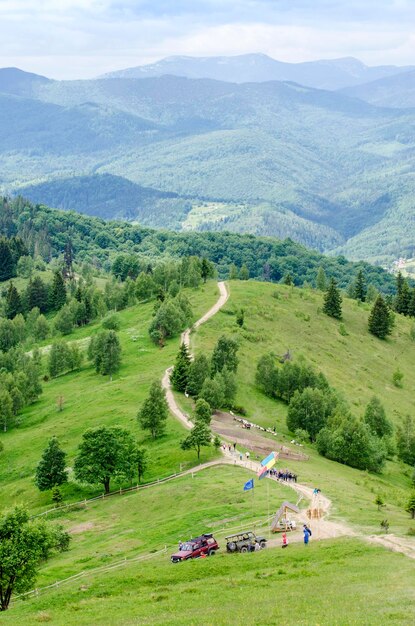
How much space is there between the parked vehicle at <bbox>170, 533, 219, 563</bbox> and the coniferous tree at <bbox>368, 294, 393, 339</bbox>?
5567 inches

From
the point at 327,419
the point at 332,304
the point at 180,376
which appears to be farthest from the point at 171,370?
the point at 332,304

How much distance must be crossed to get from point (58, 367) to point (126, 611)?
386ft

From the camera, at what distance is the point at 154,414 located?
10444 cm

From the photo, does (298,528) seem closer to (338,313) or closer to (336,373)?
(336,373)


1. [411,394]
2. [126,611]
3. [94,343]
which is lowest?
[411,394]

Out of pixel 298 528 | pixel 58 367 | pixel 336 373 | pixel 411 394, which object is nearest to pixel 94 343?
pixel 58 367

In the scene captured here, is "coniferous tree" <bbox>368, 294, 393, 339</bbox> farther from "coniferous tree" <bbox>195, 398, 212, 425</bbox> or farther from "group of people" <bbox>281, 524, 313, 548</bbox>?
"group of people" <bbox>281, 524, 313, 548</bbox>

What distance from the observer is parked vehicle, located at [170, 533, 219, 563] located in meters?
57.9

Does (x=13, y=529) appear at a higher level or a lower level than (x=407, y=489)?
higher

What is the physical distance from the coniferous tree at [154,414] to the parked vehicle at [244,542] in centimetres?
4492

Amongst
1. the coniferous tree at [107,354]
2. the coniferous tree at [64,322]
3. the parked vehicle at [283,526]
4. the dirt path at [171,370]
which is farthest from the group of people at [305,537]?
the coniferous tree at [64,322]

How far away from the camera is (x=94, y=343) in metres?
156

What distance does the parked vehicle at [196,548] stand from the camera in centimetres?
5794

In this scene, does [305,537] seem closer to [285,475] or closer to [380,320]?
[285,475]
